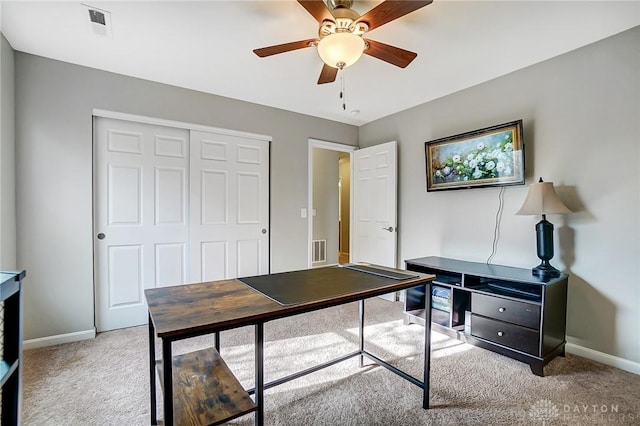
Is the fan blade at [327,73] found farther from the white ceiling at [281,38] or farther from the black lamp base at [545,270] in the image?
the black lamp base at [545,270]

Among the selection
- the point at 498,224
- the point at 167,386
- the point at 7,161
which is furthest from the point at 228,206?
the point at 498,224

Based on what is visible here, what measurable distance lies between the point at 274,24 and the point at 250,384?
8.06ft

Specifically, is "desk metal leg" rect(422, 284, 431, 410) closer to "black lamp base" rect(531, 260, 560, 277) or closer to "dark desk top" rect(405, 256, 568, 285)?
"dark desk top" rect(405, 256, 568, 285)

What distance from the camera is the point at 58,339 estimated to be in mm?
2537

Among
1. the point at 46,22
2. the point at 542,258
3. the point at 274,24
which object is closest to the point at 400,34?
the point at 274,24

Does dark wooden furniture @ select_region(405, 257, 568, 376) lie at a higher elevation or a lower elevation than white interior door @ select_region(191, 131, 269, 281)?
lower

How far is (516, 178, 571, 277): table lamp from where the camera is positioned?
226 centimetres

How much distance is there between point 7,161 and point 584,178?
449cm

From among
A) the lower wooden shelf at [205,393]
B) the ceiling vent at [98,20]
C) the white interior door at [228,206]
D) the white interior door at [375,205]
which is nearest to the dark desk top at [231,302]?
the lower wooden shelf at [205,393]

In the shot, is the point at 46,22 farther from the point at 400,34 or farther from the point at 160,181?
the point at 400,34

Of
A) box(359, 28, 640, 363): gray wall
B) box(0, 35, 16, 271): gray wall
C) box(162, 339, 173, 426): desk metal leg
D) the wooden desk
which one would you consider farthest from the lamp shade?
box(0, 35, 16, 271): gray wall

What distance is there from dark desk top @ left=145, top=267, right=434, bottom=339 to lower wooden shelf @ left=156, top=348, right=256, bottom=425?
319 mm

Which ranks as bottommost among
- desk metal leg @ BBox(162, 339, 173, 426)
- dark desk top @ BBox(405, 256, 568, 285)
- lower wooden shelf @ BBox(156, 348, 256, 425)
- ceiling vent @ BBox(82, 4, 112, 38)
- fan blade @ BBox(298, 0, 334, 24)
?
lower wooden shelf @ BBox(156, 348, 256, 425)

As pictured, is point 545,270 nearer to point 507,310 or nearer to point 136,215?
point 507,310
